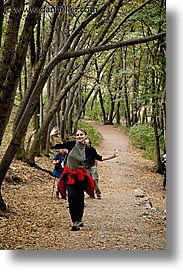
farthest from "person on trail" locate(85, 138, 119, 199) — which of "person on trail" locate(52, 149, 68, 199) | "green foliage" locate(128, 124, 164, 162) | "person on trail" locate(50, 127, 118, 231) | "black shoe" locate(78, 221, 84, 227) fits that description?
"green foliage" locate(128, 124, 164, 162)

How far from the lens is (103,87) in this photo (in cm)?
461

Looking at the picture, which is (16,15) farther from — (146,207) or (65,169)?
(146,207)

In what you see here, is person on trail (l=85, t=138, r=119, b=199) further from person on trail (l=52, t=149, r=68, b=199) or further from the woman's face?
person on trail (l=52, t=149, r=68, b=199)

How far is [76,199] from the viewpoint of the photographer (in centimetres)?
374

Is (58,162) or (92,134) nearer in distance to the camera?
(92,134)

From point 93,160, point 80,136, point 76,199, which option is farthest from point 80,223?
point 80,136

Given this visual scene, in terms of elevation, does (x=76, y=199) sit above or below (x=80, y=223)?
above

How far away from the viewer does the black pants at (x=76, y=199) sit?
3.66 m

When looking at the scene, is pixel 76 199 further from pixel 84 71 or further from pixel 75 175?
pixel 84 71

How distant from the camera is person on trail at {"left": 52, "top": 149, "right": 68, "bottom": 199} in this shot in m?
3.98

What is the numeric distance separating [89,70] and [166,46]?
163 cm

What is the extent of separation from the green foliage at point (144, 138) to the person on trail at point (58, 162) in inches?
24.0

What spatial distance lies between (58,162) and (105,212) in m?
0.64

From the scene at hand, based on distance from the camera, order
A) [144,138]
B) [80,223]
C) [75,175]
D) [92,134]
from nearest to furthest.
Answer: [80,223] → [75,175] → [92,134] → [144,138]
